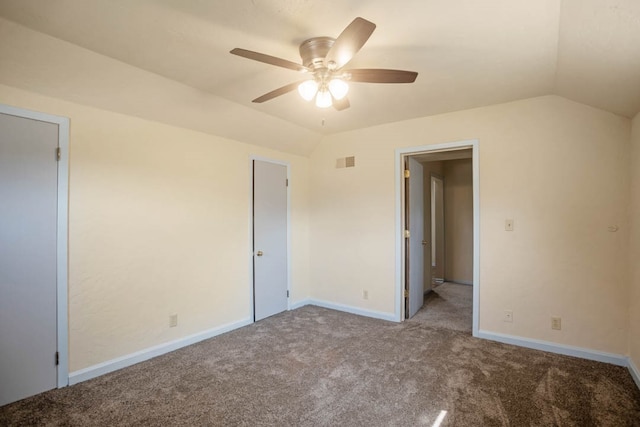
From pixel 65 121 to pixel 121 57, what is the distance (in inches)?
28.8

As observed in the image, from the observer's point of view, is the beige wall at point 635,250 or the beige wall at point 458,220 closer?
the beige wall at point 635,250

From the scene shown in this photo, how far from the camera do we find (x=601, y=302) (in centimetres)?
274

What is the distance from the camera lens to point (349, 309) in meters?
4.24

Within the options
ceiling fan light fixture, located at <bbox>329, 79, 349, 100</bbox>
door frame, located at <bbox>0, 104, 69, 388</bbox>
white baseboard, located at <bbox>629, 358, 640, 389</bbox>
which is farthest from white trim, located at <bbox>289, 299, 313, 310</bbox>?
white baseboard, located at <bbox>629, 358, 640, 389</bbox>

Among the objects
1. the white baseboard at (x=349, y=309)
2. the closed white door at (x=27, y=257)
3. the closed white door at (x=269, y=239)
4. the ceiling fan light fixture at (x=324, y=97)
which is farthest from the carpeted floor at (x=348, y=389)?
the ceiling fan light fixture at (x=324, y=97)

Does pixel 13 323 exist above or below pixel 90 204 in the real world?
below

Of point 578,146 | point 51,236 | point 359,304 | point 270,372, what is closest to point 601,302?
point 578,146

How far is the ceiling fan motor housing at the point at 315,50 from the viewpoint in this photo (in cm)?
190

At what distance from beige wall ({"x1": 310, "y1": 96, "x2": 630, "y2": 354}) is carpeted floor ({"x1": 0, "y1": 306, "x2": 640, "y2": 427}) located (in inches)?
15.5

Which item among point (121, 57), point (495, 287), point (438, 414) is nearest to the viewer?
point (438, 414)

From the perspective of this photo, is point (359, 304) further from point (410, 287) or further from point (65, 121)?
point (65, 121)

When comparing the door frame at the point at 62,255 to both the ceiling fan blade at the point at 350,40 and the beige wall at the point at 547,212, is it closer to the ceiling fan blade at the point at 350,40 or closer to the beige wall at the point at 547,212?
the ceiling fan blade at the point at 350,40

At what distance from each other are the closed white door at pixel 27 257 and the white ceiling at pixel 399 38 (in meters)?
0.87

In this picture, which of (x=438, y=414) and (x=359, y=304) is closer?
(x=438, y=414)
